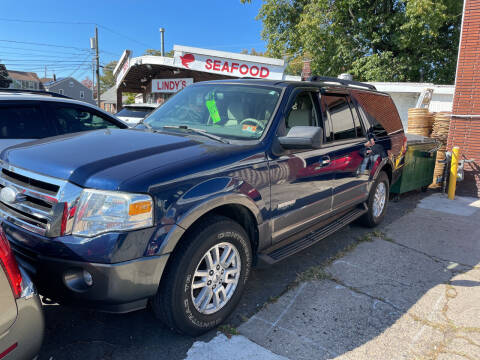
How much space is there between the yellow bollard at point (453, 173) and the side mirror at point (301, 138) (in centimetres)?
560

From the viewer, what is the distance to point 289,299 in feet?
10.9

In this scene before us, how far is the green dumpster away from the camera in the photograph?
271 inches

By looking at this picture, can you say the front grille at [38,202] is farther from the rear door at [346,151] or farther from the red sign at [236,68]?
the red sign at [236,68]

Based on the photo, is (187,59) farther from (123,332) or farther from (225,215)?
(123,332)

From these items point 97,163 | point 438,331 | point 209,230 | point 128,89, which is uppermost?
point 128,89

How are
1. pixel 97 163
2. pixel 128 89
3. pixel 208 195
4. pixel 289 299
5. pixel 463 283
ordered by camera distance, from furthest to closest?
pixel 128 89 → pixel 463 283 → pixel 289 299 → pixel 208 195 → pixel 97 163

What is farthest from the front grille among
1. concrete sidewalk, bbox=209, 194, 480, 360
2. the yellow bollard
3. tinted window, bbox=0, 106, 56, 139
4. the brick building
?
the brick building

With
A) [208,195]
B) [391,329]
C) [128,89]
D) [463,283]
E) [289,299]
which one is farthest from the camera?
[128,89]

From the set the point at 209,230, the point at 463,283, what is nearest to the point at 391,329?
the point at 463,283

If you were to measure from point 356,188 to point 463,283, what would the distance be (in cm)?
152

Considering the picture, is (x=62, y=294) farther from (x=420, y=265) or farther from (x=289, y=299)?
(x=420, y=265)

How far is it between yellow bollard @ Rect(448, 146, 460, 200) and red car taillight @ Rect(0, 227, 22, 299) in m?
7.87

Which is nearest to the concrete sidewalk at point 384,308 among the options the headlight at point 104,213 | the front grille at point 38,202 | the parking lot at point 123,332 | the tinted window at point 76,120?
the parking lot at point 123,332

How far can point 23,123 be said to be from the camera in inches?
171
